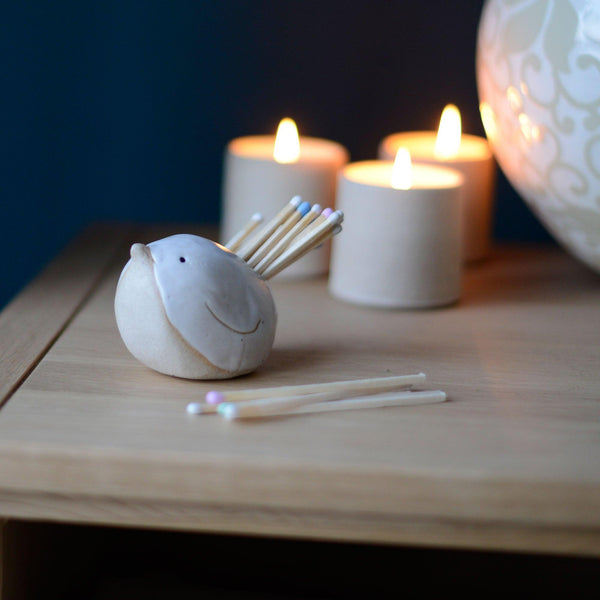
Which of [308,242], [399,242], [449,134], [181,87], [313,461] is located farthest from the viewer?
[181,87]

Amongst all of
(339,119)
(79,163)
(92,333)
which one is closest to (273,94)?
(339,119)

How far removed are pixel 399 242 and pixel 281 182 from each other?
12 centimetres

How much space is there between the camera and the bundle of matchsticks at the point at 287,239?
0.51 meters

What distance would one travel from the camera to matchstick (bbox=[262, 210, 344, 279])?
0.50 meters

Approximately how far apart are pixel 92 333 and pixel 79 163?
14.6 inches

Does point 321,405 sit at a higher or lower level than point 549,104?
lower

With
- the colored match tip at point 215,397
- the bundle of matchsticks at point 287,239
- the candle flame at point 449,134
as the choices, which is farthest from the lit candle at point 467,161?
the colored match tip at point 215,397

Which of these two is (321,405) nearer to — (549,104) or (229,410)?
(229,410)

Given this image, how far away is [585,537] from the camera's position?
402 millimetres

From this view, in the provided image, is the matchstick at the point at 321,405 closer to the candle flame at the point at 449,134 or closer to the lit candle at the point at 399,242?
the lit candle at the point at 399,242

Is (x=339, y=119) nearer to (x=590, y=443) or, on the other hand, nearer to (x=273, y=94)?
(x=273, y=94)

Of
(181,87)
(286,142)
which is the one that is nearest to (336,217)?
(286,142)

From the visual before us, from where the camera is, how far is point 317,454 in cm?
41

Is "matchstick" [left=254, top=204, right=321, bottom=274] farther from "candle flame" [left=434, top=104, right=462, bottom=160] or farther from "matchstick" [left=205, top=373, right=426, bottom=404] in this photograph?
"candle flame" [left=434, top=104, right=462, bottom=160]
